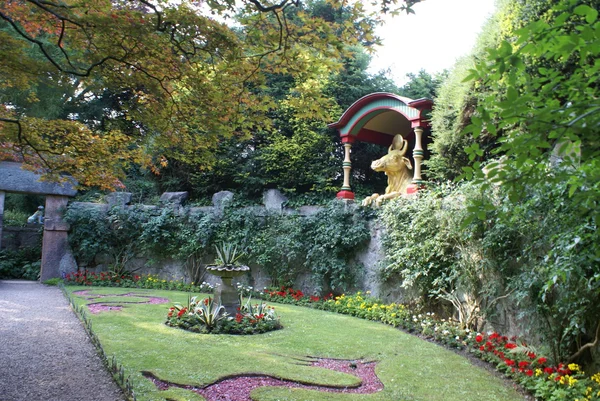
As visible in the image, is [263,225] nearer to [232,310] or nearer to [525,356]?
[232,310]

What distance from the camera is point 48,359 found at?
5.06 meters

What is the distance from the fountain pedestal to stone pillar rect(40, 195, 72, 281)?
718cm

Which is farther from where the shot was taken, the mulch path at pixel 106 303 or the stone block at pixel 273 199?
the stone block at pixel 273 199

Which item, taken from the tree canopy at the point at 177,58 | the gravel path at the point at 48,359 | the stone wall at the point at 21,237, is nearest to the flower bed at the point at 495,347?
the tree canopy at the point at 177,58

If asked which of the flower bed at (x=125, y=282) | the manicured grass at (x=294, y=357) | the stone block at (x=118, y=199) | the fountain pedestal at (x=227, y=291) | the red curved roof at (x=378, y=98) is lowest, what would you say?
the manicured grass at (x=294, y=357)

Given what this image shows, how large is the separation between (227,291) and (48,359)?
2.89 metres

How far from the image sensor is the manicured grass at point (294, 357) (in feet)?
14.1

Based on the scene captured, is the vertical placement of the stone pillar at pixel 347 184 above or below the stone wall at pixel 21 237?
above

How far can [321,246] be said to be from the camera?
9.92m

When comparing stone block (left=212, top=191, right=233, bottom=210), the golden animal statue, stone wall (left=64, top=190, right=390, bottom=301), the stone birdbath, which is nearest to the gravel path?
the stone birdbath

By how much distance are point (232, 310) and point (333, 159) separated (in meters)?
7.56

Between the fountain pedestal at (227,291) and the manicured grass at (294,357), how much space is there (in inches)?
35.7

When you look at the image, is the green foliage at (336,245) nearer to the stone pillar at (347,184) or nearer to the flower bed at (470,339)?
the flower bed at (470,339)

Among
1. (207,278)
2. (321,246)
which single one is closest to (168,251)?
(207,278)
